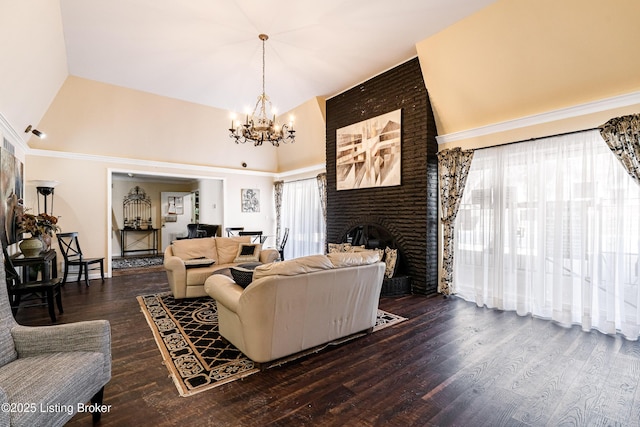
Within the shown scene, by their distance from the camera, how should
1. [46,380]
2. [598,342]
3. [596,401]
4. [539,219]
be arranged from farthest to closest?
[539,219] → [598,342] → [596,401] → [46,380]

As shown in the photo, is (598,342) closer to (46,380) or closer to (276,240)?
(46,380)

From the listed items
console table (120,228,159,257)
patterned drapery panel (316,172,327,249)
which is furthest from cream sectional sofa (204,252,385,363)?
console table (120,228,159,257)

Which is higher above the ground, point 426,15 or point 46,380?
point 426,15

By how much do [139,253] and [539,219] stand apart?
440 inches

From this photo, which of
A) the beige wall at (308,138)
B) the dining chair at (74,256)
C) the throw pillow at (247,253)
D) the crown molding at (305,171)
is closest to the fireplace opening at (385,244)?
the throw pillow at (247,253)

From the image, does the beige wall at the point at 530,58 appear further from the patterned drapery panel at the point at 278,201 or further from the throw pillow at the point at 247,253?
the patterned drapery panel at the point at 278,201

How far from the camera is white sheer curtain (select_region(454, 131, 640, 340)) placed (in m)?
3.33

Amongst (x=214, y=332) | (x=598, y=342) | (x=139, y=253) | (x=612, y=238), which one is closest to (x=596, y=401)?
(x=598, y=342)

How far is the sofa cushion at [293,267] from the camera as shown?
248cm

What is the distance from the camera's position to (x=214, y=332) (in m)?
3.32

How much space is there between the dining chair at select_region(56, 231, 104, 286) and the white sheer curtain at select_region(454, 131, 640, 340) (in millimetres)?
6825

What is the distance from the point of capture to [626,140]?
10.5 feet

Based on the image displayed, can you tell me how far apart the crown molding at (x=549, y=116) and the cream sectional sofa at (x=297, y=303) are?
288cm

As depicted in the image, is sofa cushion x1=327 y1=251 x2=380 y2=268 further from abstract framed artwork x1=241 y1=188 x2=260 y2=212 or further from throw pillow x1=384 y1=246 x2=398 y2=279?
abstract framed artwork x1=241 y1=188 x2=260 y2=212
